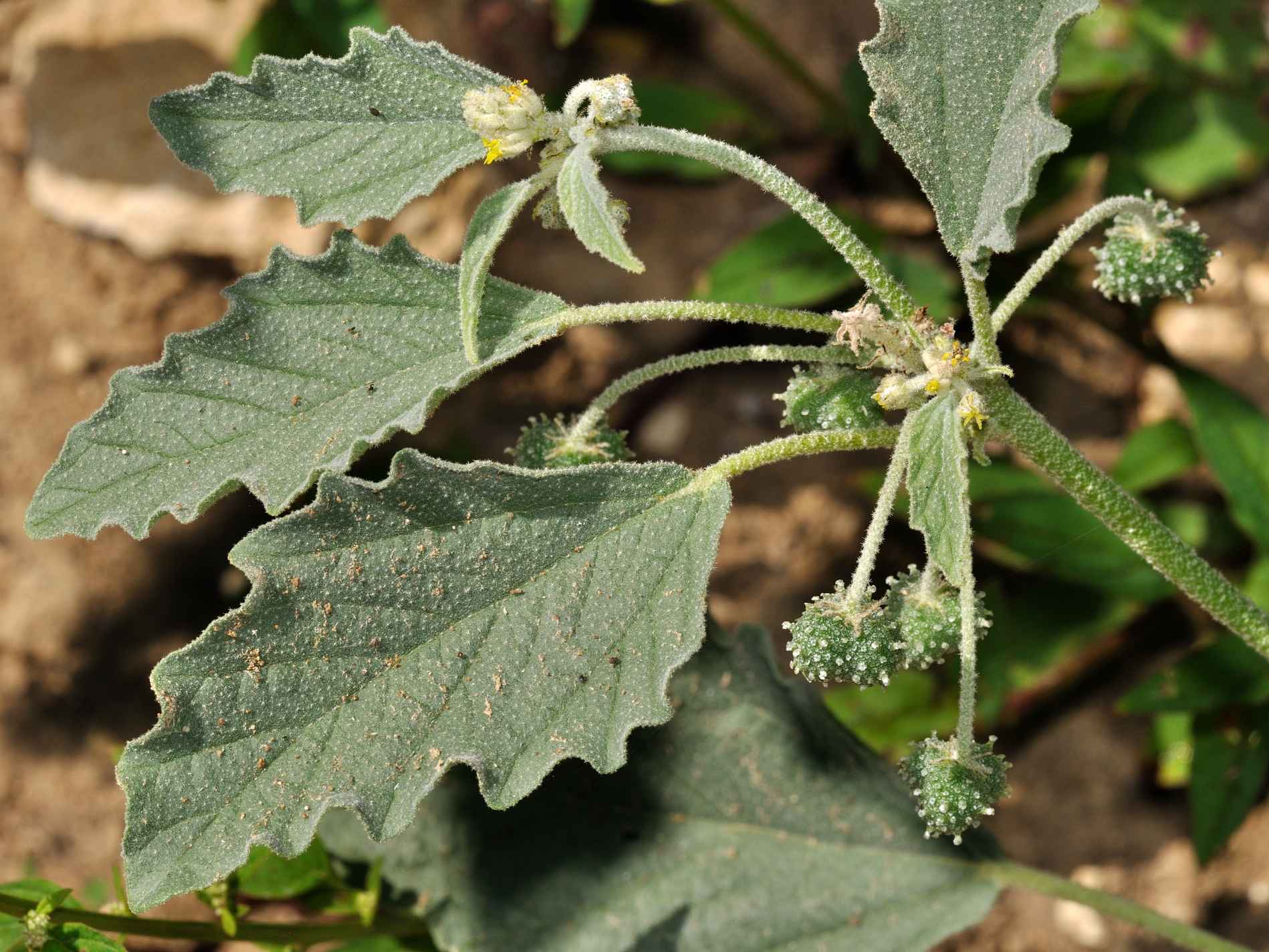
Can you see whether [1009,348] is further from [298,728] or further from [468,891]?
[298,728]

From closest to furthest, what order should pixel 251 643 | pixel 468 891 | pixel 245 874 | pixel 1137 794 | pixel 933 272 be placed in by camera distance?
pixel 251 643 < pixel 245 874 < pixel 468 891 < pixel 933 272 < pixel 1137 794

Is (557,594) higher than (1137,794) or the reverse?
higher

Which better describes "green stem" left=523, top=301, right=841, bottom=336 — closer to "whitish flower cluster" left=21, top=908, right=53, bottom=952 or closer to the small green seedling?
the small green seedling

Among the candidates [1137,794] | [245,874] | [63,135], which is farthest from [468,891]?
[63,135]

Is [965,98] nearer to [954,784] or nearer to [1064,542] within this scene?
[954,784]

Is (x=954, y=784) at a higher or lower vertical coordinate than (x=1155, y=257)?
lower

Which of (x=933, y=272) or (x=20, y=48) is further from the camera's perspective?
(x=20, y=48)

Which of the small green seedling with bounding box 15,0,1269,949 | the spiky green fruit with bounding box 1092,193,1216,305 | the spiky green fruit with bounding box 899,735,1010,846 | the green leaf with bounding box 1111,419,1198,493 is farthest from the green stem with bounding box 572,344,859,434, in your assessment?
the green leaf with bounding box 1111,419,1198,493

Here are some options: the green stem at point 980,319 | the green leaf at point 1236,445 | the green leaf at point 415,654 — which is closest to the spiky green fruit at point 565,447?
the green leaf at point 415,654

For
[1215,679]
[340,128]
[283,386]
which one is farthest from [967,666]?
[1215,679]
